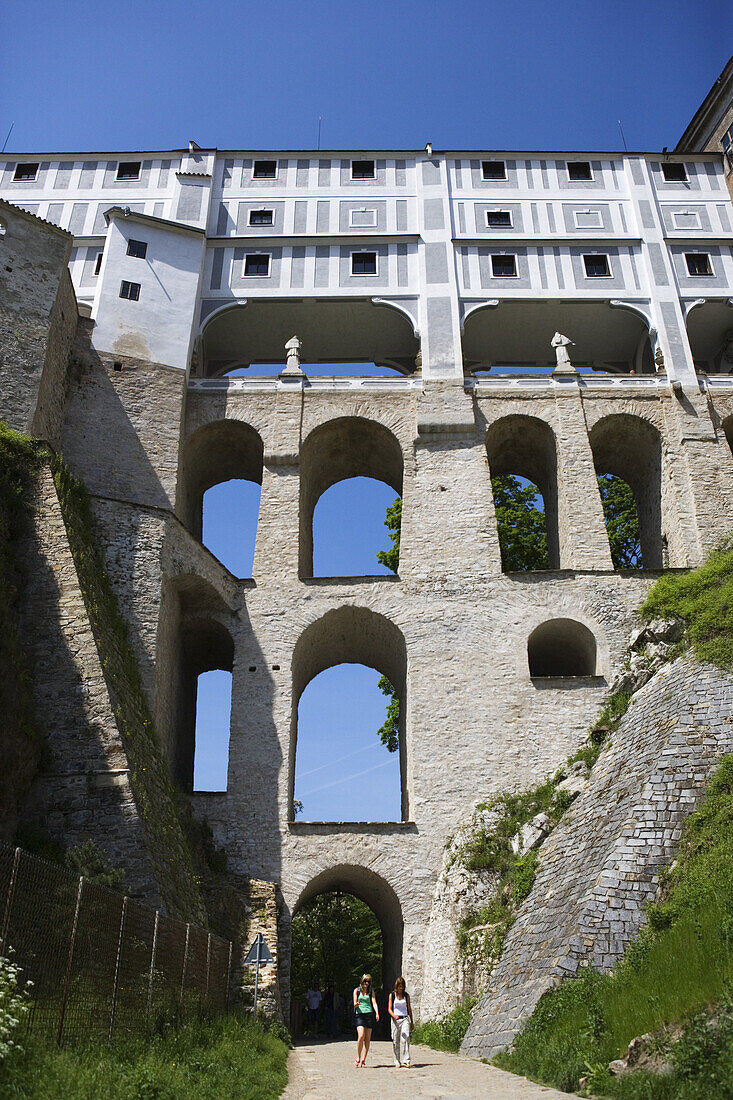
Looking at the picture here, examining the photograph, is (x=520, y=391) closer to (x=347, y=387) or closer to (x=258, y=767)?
(x=347, y=387)

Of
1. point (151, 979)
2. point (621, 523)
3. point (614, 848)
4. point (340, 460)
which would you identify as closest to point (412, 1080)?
point (151, 979)

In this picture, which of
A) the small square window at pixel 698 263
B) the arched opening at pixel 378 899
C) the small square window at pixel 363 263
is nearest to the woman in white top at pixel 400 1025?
the arched opening at pixel 378 899

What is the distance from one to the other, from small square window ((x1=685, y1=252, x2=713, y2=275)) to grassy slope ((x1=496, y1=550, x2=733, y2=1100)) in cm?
1929

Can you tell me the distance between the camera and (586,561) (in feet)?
70.7

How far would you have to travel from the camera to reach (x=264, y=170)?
28969 mm

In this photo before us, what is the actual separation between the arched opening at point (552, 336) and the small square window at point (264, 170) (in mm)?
8487

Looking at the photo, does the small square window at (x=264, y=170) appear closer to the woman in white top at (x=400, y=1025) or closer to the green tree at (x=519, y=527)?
the green tree at (x=519, y=527)

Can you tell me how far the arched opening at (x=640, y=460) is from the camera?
23.7 m

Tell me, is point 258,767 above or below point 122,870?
above

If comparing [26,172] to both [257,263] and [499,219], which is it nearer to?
[257,263]

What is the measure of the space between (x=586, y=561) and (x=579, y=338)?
943 centimetres

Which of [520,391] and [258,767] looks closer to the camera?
[258,767]

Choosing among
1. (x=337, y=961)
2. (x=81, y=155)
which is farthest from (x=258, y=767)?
(x=81, y=155)

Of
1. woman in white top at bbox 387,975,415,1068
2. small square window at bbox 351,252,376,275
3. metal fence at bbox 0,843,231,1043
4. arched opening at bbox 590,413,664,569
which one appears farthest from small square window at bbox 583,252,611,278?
metal fence at bbox 0,843,231,1043
